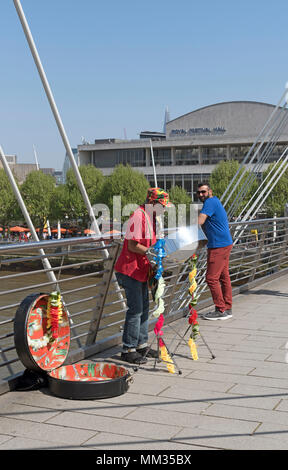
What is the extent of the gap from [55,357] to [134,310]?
36.7 inches

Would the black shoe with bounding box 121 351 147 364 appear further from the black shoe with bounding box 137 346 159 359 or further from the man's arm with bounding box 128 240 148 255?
the man's arm with bounding box 128 240 148 255

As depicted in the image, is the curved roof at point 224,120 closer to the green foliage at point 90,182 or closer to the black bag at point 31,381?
the green foliage at point 90,182

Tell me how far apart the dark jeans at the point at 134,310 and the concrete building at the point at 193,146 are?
77.2 m

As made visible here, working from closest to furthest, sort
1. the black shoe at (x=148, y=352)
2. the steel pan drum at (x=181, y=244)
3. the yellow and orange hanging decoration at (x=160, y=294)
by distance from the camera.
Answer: the yellow and orange hanging decoration at (x=160, y=294), the steel pan drum at (x=181, y=244), the black shoe at (x=148, y=352)

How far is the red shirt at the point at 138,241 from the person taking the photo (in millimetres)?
5680

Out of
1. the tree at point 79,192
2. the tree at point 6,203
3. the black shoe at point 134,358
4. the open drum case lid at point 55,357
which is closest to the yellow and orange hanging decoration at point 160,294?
the black shoe at point 134,358

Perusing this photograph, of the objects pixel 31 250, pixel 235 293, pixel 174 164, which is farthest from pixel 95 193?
pixel 31 250

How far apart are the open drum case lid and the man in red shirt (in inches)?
27.5

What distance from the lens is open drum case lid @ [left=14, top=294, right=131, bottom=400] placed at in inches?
193

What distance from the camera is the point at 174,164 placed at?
91500mm

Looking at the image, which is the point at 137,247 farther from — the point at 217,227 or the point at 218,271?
the point at 218,271

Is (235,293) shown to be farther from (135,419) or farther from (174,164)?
(174,164)

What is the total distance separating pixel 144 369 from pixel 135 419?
144cm

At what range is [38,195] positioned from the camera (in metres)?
83.1
